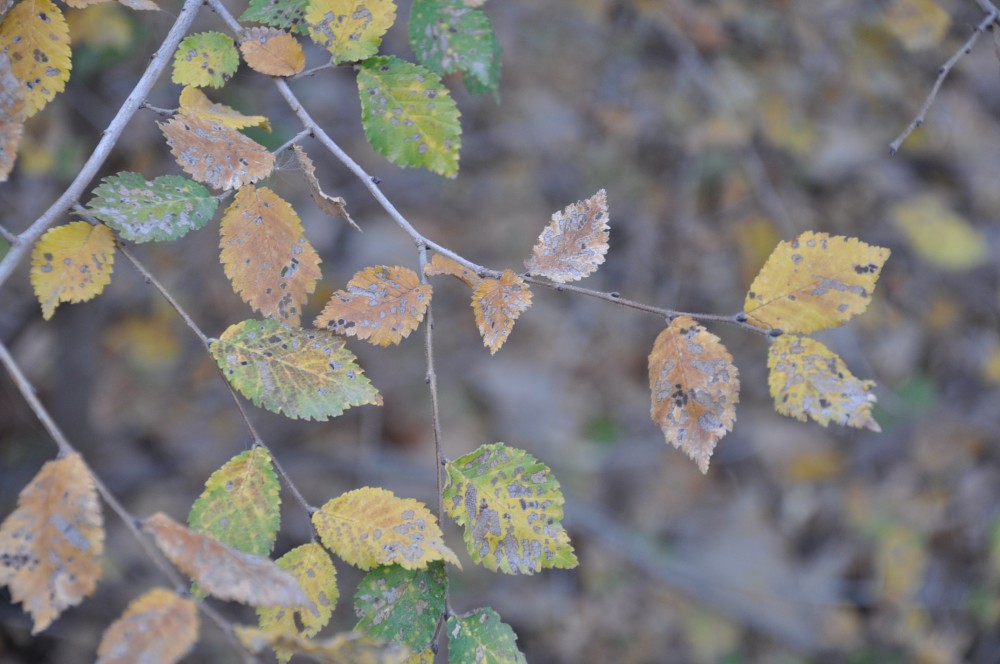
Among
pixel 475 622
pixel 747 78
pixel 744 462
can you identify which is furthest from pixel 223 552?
pixel 744 462

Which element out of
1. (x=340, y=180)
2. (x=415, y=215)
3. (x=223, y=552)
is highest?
(x=223, y=552)

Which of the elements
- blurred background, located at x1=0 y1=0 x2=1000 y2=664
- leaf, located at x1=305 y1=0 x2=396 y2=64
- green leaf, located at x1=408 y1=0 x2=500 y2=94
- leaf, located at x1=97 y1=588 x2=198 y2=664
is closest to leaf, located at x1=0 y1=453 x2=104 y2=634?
leaf, located at x1=97 y1=588 x2=198 y2=664

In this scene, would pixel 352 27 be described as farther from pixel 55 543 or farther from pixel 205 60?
pixel 55 543

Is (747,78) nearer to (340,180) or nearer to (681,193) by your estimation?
(681,193)

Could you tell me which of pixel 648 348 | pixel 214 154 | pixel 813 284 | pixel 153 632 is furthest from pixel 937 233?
pixel 153 632

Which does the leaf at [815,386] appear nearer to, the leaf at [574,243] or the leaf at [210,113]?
the leaf at [574,243]

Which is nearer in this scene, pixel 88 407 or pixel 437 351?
pixel 88 407
